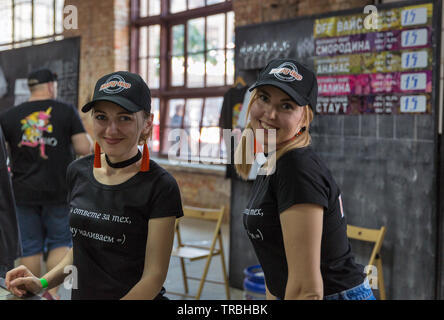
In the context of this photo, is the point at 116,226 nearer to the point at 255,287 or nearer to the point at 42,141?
the point at 255,287

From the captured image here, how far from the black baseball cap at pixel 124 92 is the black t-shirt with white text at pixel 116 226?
20 cm

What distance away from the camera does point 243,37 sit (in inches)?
178

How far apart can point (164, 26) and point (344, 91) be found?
19.6 feet

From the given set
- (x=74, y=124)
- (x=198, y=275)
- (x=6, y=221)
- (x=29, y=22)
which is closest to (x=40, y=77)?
(x=74, y=124)

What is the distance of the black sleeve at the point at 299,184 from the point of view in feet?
3.96

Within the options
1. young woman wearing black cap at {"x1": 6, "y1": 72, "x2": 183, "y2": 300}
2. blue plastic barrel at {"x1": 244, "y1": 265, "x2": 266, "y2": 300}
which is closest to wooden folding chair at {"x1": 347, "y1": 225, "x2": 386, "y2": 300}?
blue plastic barrel at {"x1": 244, "y1": 265, "x2": 266, "y2": 300}

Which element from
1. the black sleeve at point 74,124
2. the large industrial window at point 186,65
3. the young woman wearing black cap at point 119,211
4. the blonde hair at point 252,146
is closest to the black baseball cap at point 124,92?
the young woman wearing black cap at point 119,211

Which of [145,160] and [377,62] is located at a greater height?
[377,62]

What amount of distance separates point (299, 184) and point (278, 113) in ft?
0.63

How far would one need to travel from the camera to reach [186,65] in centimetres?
890

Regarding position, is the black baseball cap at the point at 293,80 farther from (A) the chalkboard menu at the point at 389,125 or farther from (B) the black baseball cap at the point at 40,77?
(B) the black baseball cap at the point at 40,77

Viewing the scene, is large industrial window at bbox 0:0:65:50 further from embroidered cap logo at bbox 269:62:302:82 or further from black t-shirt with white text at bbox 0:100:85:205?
embroidered cap logo at bbox 269:62:302:82

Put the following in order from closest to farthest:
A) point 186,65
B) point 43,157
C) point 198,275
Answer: point 43,157 → point 198,275 → point 186,65

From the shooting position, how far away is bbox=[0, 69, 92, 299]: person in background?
3.63 m
